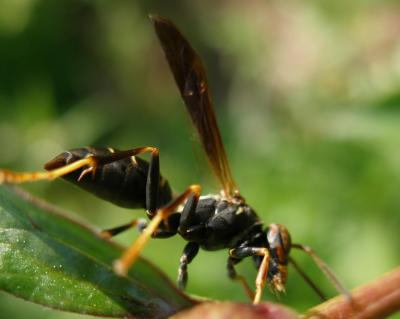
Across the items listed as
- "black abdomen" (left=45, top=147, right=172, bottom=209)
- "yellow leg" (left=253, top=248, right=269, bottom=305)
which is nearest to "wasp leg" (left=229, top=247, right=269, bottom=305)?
"yellow leg" (left=253, top=248, right=269, bottom=305)

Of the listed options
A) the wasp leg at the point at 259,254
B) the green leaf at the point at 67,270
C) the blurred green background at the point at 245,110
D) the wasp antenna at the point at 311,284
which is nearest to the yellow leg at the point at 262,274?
the wasp leg at the point at 259,254

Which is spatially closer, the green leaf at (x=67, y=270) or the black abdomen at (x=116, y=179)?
the green leaf at (x=67, y=270)

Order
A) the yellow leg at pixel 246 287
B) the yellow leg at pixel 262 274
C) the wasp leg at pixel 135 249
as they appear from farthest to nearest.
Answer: the yellow leg at pixel 246 287, the yellow leg at pixel 262 274, the wasp leg at pixel 135 249

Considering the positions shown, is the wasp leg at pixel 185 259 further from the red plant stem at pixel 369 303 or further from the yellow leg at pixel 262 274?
the red plant stem at pixel 369 303

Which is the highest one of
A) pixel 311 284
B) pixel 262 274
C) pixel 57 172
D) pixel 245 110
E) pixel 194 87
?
pixel 194 87

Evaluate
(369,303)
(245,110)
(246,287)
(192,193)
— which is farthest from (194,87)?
(245,110)

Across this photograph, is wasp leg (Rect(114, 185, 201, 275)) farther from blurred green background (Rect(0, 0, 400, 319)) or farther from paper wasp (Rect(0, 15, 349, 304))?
blurred green background (Rect(0, 0, 400, 319))

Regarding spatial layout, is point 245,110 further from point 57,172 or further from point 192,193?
point 57,172
